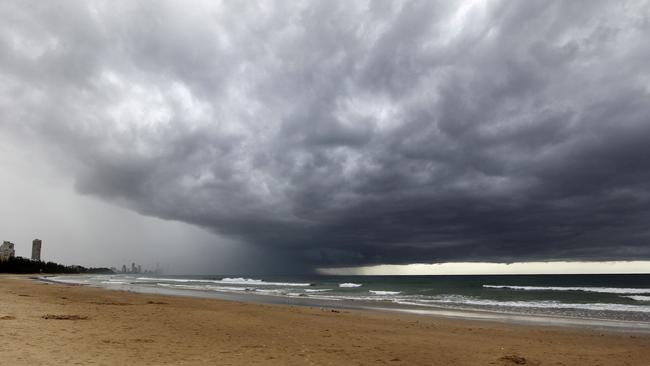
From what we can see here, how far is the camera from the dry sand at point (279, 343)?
10.4m

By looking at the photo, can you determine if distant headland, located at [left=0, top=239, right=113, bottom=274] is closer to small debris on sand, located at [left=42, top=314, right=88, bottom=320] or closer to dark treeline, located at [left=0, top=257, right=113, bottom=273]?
dark treeline, located at [left=0, top=257, right=113, bottom=273]

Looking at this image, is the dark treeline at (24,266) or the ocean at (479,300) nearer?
the ocean at (479,300)

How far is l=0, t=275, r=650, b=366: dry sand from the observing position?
10.4 metres

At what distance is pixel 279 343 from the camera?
13.6 meters

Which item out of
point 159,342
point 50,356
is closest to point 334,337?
point 159,342

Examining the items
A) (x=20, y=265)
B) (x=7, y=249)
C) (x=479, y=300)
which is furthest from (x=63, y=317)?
(x=7, y=249)

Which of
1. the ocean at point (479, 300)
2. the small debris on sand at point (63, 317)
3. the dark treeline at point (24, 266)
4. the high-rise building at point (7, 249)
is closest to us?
the small debris on sand at point (63, 317)

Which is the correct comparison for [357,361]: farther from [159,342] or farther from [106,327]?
[106,327]

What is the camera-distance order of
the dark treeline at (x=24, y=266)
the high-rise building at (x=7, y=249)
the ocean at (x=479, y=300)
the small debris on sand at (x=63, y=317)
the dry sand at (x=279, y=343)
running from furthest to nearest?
the high-rise building at (x=7, y=249) < the dark treeline at (x=24, y=266) < the ocean at (x=479, y=300) < the small debris on sand at (x=63, y=317) < the dry sand at (x=279, y=343)

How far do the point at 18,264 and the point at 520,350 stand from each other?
6528 inches

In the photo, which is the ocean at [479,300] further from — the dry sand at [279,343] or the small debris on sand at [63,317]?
the small debris on sand at [63,317]

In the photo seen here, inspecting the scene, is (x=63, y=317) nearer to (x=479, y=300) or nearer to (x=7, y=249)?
(x=479, y=300)

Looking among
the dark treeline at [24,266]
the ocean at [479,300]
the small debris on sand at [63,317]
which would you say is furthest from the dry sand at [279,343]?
the dark treeline at [24,266]

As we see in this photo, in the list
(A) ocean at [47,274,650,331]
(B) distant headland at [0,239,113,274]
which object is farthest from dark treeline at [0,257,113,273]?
(A) ocean at [47,274,650,331]
